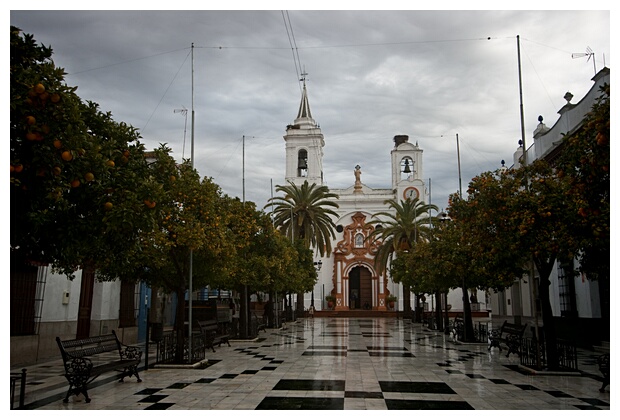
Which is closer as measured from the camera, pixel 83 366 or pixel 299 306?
pixel 83 366

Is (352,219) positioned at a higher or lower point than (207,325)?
higher

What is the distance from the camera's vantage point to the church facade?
157ft

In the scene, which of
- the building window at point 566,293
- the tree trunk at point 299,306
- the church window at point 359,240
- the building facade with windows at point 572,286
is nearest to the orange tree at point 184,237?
the building facade with windows at point 572,286

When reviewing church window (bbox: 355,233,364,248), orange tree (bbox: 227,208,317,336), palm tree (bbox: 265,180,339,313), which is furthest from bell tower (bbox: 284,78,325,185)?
orange tree (bbox: 227,208,317,336)

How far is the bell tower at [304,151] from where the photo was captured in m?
47.6

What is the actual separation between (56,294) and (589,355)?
645 inches

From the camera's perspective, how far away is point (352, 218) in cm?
5066

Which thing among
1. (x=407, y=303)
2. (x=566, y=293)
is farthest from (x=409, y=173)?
(x=566, y=293)

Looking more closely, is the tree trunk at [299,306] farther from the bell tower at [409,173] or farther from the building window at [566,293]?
the building window at [566,293]

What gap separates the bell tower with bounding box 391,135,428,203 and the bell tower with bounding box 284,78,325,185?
23.4 feet

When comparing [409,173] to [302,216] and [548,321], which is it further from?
[548,321]

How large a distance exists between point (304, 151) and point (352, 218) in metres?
7.95

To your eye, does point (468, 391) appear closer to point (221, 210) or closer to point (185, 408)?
point (185, 408)

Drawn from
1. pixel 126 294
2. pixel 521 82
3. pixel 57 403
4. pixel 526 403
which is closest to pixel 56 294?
pixel 126 294
